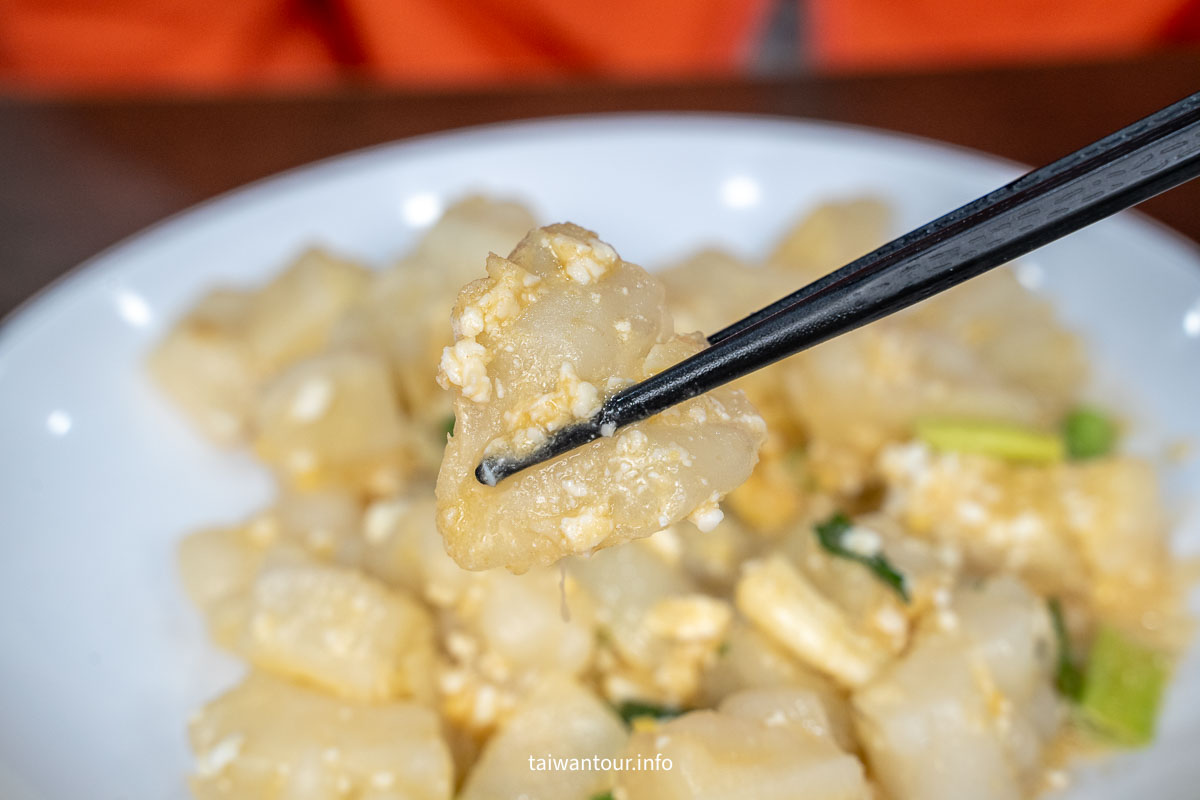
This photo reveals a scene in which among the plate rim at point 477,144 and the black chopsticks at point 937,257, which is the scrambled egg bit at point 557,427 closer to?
the black chopsticks at point 937,257

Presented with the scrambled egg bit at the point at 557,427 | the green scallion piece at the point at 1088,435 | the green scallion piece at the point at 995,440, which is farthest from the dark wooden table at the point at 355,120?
the scrambled egg bit at the point at 557,427

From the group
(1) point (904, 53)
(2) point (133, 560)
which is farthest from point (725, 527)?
(1) point (904, 53)

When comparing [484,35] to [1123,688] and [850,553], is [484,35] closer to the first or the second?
[850,553]

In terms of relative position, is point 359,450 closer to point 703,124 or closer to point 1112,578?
point 703,124

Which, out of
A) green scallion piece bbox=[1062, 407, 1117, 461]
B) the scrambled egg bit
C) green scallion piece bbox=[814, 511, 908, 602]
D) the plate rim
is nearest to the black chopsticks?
the scrambled egg bit

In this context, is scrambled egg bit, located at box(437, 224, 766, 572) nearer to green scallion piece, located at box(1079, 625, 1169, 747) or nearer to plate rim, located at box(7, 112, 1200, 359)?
green scallion piece, located at box(1079, 625, 1169, 747)

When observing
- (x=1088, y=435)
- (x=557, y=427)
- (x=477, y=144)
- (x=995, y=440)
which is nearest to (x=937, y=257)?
(x=557, y=427)
